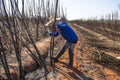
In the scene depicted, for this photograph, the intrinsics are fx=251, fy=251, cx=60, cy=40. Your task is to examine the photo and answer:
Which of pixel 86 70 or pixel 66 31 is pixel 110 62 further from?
pixel 66 31

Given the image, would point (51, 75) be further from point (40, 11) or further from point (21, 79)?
point (40, 11)

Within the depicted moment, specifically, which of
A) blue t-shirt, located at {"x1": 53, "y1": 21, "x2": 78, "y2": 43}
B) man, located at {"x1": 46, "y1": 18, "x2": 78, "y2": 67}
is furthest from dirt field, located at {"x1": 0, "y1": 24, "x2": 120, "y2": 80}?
blue t-shirt, located at {"x1": 53, "y1": 21, "x2": 78, "y2": 43}

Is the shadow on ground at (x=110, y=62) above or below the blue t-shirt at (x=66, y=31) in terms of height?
below

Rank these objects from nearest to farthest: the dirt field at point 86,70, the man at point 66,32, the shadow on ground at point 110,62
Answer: the dirt field at point 86,70, the man at point 66,32, the shadow on ground at point 110,62

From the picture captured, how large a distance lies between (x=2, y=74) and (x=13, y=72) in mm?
243

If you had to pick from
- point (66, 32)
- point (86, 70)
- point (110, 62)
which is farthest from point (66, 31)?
point (110, 62)

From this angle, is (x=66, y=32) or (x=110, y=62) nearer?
(x=66, y=32)

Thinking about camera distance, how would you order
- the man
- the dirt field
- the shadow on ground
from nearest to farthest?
the dirt field < the man < the shadow on ground

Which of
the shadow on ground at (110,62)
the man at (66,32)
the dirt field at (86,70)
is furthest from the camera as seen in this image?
the shadow on ground at (110,62)

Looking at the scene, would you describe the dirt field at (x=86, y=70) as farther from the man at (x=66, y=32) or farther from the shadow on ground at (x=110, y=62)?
the man at (x=66, y=32)

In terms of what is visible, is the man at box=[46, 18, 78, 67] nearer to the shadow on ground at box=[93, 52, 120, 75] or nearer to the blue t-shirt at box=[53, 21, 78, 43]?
the blue t-shirt at box=[53, 21, 78, 43]

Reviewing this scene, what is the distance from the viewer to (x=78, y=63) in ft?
21.4

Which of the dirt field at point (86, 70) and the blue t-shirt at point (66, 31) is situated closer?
the dirt field at point (86, 70)

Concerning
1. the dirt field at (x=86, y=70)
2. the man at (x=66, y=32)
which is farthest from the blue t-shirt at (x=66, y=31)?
the dirt field at (x=86, y=70)
